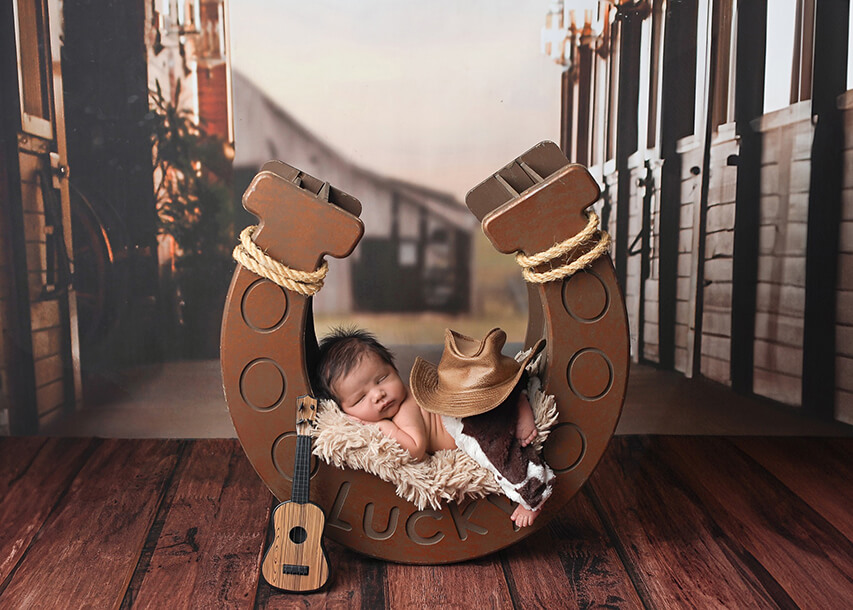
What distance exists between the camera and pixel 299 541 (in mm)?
1383

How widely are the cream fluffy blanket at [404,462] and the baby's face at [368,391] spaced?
0.05m

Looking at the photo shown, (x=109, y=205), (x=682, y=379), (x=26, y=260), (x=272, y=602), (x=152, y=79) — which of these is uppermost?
(x=152, y=79)

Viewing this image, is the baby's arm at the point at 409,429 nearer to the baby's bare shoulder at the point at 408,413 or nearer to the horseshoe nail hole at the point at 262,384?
the baby's bare shoulder at the point at 408,413

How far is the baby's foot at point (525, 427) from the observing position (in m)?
1.41

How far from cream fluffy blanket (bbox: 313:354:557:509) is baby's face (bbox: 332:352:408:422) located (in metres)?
0.05

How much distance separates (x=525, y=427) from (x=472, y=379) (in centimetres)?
13

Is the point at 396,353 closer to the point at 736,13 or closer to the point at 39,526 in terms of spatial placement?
the point at 39,526

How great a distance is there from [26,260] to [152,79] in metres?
0.64

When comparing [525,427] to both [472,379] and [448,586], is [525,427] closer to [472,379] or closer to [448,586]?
[472,379]

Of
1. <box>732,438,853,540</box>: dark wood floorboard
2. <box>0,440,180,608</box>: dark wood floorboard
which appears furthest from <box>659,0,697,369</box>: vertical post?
<box>0,440,180,608</box>: dark wood floorboard

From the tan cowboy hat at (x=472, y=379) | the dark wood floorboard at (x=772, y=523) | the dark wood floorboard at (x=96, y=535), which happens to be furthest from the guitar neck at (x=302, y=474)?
the dark wood floorboard at (x=772, y=523)

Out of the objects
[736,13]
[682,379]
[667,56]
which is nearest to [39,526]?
[682,379]

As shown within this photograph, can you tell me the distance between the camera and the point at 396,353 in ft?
7.77

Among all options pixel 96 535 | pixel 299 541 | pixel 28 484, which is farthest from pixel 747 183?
pixel 28 484
